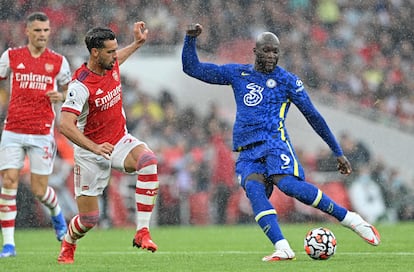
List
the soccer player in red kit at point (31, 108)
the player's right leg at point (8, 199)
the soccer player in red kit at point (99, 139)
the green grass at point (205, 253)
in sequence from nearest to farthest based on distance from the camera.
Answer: the green grass at point (205, 253) → the soccer player in red kit at point (99, 139) → the player's right leg at point (8, 199) → the soccer player in red kit at point (31, 108)

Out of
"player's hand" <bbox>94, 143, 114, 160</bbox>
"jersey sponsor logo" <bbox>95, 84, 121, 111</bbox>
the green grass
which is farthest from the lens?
"jersey sponsor logo" <bbox>95, 84, 121, 111</bbox>

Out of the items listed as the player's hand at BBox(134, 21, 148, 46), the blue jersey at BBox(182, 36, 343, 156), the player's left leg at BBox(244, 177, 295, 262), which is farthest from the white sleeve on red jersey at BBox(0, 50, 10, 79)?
the player's left leg at BBox(244, 177, 295, 262)

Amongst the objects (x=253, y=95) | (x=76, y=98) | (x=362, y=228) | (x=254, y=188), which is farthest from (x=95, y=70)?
(x=362, y=228)

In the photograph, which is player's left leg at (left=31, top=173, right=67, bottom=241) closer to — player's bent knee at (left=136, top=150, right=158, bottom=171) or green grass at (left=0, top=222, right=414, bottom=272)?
green grass at (left=0, top=222, right=414, bottom=272)

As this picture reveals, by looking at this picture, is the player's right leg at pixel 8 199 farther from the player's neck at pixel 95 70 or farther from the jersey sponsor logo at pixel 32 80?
the player's neck at pixel 95 70

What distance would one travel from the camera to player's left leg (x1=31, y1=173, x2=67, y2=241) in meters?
11.0

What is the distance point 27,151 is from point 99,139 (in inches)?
90.3

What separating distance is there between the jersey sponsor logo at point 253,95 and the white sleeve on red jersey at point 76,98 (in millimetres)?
1481

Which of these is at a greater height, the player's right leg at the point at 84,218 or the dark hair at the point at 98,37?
the dark hair at the point at 98,37

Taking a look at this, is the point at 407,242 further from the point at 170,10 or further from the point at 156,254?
the point at 170,10

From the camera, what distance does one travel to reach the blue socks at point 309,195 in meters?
8.86

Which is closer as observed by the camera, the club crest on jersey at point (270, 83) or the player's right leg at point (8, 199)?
the club crest on jersey at point (270, 83)

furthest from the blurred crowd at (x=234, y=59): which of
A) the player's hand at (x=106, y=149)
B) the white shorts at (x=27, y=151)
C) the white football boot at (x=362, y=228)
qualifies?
the player's hand at (x=106, y=149)

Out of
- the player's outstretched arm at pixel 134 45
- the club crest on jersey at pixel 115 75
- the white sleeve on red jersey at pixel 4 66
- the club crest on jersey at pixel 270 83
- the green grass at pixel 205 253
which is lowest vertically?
the green grass at pixel 205 253
